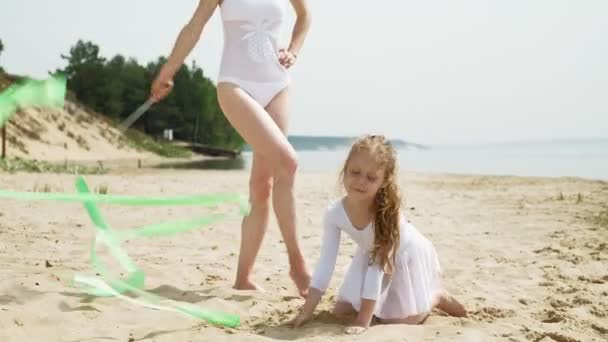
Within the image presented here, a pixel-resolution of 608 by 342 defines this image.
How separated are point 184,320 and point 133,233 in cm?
267

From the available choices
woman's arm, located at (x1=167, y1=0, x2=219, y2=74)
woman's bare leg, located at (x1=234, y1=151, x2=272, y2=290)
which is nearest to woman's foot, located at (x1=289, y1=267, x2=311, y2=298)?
woman's bare leg, located at (x1=234, y1=151, x2=272, y2=290)

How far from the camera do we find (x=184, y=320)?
3.35 meters

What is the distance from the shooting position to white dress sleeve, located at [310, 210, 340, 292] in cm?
321

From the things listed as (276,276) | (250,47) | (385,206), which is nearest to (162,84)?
(250,47)

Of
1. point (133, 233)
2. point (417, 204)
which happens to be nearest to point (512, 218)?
point (417, 204)

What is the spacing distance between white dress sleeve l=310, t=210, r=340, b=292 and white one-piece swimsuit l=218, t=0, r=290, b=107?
774 millimetres

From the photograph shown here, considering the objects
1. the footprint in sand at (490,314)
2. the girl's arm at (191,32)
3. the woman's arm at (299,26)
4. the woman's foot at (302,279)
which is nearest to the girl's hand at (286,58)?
the woman's arm at (299,26)

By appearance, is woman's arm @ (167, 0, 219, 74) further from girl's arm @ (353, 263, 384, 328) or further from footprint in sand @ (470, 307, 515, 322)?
footprint in sand @ (470, 307, 515, 322)

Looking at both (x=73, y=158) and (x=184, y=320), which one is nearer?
(x=184, y=320)

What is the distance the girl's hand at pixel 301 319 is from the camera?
3188 mm

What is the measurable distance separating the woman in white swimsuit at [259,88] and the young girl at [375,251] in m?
0.50

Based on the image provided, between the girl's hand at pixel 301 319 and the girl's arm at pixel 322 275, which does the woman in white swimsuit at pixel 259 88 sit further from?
the girl's hand at pixel 301 319

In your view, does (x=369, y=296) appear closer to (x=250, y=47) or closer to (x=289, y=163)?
(x=289, y=163)

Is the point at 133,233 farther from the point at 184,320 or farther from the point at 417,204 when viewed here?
the point at 417,204
